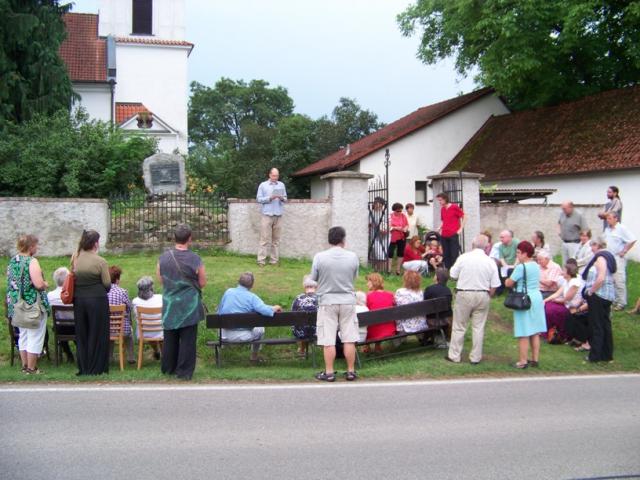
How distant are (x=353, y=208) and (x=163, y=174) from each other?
647 cm

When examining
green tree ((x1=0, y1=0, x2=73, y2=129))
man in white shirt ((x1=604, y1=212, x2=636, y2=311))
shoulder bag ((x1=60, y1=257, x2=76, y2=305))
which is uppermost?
green tree ((x1=0, y1=0, x2=73, y2=129))

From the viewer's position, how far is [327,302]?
859 cm

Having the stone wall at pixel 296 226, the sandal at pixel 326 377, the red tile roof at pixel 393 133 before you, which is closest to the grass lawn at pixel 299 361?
the sandal at pixel 326 377

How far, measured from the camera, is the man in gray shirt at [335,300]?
27.9 feet

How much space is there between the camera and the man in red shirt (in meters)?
14.3

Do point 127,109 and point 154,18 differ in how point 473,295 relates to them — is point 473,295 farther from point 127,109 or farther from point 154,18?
point 154,18

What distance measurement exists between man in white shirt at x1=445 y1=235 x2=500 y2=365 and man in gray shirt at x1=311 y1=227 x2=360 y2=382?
1.64 meters

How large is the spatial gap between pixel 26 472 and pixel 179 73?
3811 centimetres

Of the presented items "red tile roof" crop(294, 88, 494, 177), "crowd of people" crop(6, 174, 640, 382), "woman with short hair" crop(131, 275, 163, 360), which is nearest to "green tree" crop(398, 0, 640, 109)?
"red tile roof" crop(294, 88, 494, 177)

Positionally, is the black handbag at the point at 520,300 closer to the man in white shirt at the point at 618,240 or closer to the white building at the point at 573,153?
the man in white shirt at the point at 618,240

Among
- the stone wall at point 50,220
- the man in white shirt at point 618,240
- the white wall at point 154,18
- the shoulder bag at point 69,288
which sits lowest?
the shoulder bag at point 69,288

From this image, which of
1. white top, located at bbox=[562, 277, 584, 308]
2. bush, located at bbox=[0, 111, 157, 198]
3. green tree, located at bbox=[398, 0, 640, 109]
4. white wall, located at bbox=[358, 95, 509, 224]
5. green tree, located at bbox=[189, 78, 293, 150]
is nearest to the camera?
white top, located at bbox=[562, 277, 584, 308]

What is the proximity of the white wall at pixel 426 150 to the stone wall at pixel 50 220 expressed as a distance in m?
16.8

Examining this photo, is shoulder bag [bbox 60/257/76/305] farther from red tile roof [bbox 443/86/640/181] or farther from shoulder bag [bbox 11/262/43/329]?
red tile roof [bbox 443/86/640/181]
